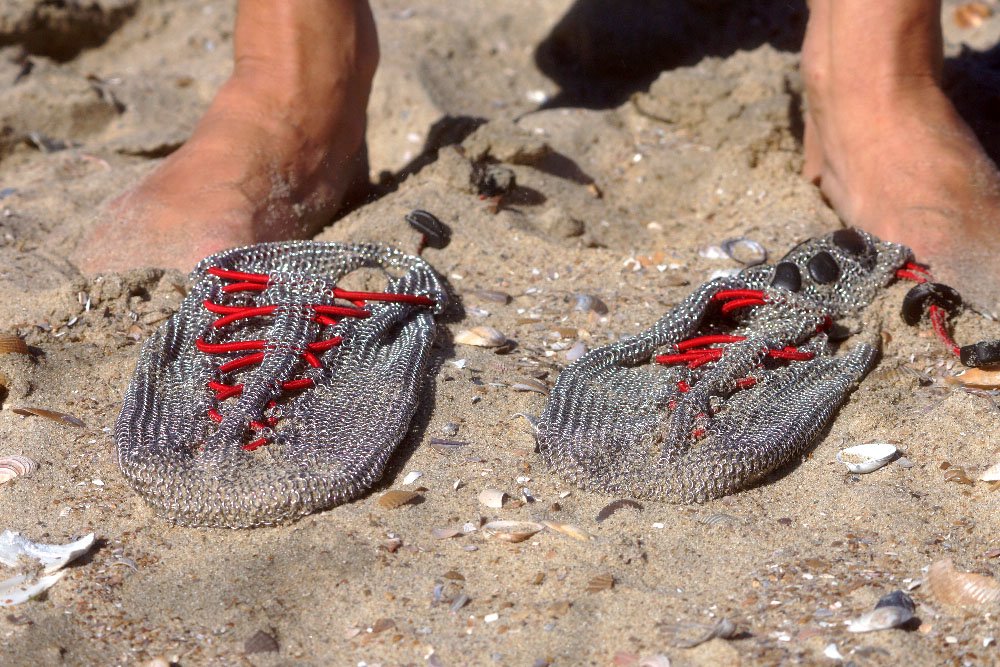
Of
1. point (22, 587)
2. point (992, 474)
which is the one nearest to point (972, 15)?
point (992, 474)

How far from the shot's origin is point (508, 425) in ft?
6.65

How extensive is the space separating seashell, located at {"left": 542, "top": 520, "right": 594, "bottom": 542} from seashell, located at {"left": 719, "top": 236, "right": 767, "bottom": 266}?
1131 millimetres

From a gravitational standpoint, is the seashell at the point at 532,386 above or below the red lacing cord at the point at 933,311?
below

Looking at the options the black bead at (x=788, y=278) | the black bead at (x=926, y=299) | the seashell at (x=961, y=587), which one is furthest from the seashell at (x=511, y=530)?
the black bead at (x=926, y=299)

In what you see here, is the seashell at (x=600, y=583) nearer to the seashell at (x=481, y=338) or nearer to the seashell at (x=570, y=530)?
the seashell at (x=570, y=530)

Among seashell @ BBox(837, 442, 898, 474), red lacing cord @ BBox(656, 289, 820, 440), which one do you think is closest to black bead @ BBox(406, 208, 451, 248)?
red lacing cord @ BBox(656, 289, 820, 440)

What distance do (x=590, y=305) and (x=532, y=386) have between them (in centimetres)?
41

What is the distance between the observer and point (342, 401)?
2.03 metres

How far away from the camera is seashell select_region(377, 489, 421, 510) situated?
71.3 inches

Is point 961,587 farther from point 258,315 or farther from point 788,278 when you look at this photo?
point 258,315

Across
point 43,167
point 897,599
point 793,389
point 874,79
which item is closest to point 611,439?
point 793,389

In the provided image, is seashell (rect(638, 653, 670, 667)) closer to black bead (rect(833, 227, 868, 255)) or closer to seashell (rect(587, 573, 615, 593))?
seashell (rect(587, 573, 615, 593))

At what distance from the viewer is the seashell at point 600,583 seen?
1608 millimetres

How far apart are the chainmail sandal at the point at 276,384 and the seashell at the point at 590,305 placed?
1.12 feet
